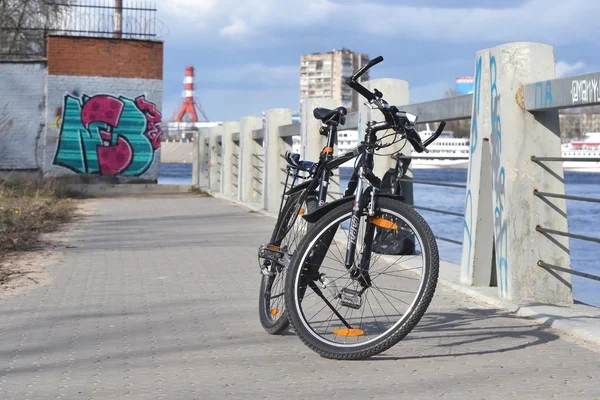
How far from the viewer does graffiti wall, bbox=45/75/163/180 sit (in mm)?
26031

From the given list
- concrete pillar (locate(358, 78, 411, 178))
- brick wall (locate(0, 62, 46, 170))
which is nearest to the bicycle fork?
concrete pillar (locate(358, 78, 411, 178))

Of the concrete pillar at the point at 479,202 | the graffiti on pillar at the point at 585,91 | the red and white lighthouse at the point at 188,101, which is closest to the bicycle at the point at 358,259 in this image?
the graffiti on pillar at the point at 585,91

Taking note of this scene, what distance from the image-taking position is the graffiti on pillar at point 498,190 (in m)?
6.40

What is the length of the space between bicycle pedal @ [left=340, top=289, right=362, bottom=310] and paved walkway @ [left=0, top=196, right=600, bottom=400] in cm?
27

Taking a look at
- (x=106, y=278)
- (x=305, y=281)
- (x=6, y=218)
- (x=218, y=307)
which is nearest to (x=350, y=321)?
(x=305, y=281)

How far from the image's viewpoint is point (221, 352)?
193 inches

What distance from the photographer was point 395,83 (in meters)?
9.33

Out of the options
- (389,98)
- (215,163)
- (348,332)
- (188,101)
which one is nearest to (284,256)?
(348,332)

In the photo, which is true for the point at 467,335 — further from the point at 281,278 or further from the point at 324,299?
the point at 281,278

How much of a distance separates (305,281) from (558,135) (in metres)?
2.40

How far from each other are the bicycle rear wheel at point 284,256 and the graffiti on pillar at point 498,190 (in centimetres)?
164

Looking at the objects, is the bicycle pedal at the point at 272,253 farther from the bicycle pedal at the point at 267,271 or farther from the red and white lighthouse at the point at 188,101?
the red and white lighthouse at the point at 188,101

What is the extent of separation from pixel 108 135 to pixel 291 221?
862 inches

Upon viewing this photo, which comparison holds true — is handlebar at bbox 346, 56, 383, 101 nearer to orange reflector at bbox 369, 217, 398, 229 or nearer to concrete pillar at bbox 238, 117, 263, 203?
orange reflector at bbox 369, 217, 398, 229
